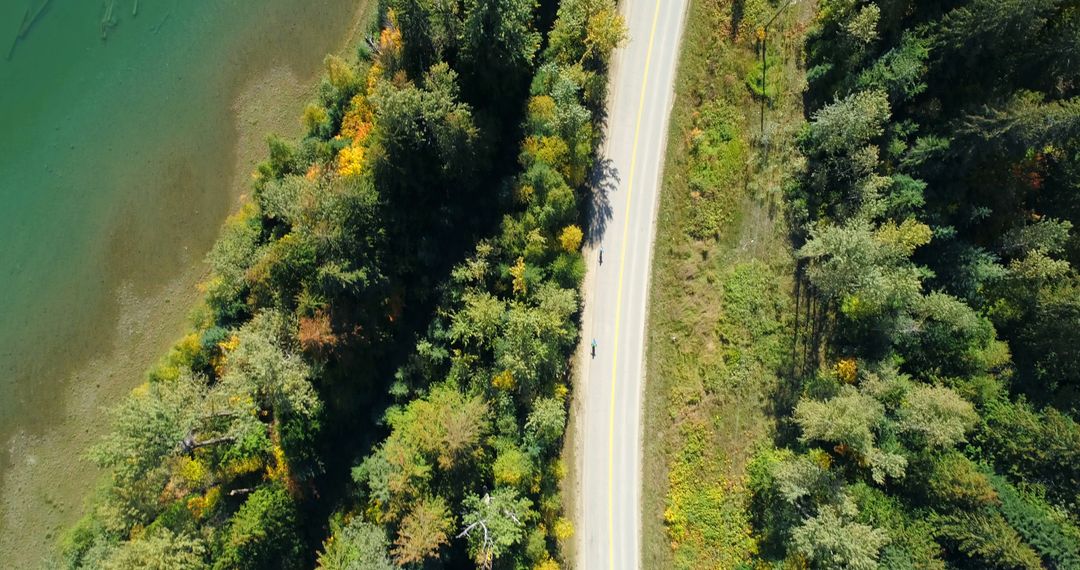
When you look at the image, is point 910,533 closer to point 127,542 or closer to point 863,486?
point 863,486

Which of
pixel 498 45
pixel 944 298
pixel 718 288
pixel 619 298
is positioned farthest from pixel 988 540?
pixel 498 45

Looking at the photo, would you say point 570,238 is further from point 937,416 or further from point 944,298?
point 937,416

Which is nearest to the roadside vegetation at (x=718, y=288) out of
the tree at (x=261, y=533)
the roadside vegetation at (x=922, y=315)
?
the roadside vegetation at (x=922, y=315)

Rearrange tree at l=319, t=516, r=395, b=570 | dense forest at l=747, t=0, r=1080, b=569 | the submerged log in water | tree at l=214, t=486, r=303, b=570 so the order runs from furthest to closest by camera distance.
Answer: the submerged log in water < tree at l=214, t=486, r=303, b=570 < tree at l=319, t=516, r=395, b=570 < dense forest at l=747, t=0, r=1080, b=569

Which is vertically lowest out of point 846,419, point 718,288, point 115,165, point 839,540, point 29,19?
point 839,540

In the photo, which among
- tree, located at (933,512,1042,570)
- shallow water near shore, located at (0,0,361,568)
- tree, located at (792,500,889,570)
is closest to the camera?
tree, located at (933,512,1042,570)

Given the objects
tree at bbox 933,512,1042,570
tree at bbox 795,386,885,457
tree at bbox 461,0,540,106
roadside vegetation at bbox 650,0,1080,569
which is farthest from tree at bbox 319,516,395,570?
tree at bbox 933,512,1042,570

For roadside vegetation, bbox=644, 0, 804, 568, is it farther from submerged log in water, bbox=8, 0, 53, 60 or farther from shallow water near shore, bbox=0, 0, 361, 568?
submerged log in water, bbox=8, 0, 53, 60
